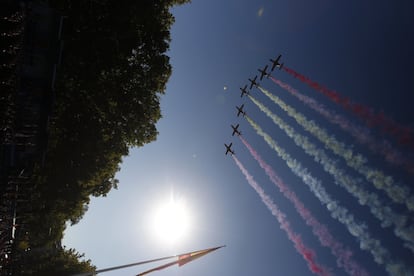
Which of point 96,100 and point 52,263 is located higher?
point 96,100

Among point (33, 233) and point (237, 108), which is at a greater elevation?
point (237, 108)

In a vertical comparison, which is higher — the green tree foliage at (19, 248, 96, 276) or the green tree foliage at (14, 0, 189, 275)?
the green tree foliage at (14, 0, 189, 275)

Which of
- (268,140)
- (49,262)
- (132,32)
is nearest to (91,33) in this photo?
(132,32)

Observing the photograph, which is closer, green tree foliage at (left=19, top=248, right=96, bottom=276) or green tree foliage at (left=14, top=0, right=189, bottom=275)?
green tree foliage at (left=14, top=0, right=189, bottom=275)

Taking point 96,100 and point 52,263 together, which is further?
point 52,263

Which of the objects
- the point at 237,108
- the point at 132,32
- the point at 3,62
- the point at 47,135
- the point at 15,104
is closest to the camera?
the point at 3,62

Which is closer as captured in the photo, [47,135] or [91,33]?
[47,135]

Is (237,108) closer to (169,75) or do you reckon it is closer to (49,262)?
(169,75)

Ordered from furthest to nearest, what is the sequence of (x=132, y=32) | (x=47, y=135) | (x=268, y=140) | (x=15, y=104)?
(x=268, y=140) → (x=132, y=32) → (x=47, y=135) → (x=15, y=104)

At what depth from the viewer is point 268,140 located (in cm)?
4622

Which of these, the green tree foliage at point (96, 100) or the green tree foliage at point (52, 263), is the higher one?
the green tree foliage at point (96, 100)

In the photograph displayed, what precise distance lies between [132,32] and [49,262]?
21215 mm

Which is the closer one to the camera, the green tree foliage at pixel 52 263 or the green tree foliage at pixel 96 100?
the green tree foliage at pixel 96 100

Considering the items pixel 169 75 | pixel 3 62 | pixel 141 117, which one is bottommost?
pixel 3 62
